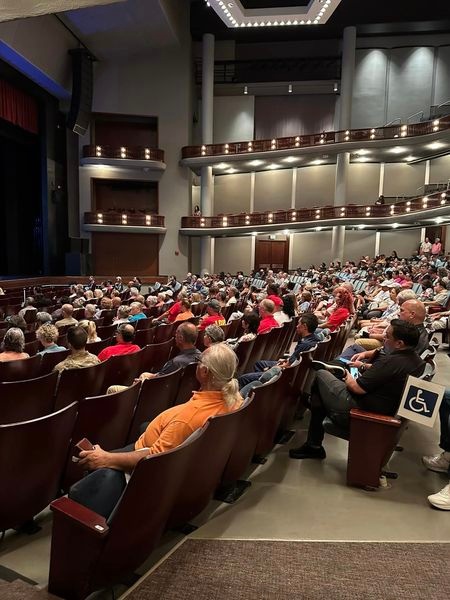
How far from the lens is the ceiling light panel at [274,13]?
40.5 ft

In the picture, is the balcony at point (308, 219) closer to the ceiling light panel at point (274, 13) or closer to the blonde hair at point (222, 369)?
the ceiling light panel at point (274, 13)

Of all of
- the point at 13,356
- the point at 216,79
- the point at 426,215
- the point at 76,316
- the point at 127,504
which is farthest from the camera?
the point at 216,79

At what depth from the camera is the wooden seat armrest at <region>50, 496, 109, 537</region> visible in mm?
1452

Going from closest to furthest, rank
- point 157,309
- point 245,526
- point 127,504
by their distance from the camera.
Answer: point 127,504, point 245,526, point 157,309

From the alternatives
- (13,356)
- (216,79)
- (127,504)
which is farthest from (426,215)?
(127,504)

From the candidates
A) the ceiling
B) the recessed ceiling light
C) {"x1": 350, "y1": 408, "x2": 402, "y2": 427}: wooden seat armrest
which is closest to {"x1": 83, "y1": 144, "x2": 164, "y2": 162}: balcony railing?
the ceiling

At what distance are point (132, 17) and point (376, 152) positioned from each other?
11.7m

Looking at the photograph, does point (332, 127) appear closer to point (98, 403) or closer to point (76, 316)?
point (76, 316)

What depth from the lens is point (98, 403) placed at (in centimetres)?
241

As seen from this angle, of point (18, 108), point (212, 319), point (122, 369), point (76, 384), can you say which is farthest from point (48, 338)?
point (18, 108)

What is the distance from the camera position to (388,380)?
2609mm

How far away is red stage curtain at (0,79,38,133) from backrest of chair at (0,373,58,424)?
595 inches

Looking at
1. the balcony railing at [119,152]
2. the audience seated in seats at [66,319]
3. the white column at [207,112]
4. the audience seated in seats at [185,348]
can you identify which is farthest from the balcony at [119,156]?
the audience seated in seats at [185,348]

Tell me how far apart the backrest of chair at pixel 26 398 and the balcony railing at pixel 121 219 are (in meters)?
17.6
